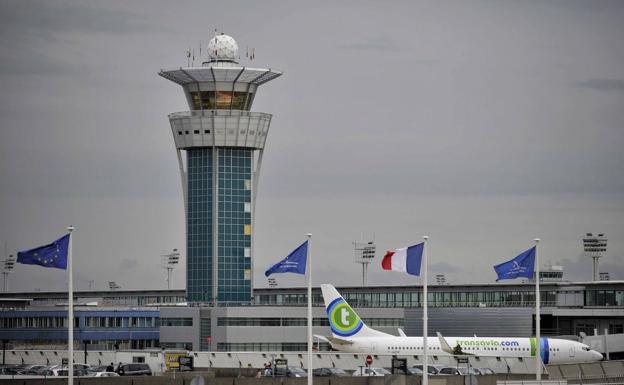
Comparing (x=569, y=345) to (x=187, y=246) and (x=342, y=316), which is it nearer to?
(x=342, y=316)

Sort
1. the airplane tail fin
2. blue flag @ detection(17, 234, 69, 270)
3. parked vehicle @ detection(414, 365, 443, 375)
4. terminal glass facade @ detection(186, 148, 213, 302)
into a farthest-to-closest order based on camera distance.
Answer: terminal glass facade @ detection(186, 148, 213, 302) < the airplane tail fin < parked vehicle @ detection(414, 365, 443, 375) < blue flag @ detection(17, 234, 69, 270)

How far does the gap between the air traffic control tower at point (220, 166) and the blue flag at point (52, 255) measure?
91.9 m

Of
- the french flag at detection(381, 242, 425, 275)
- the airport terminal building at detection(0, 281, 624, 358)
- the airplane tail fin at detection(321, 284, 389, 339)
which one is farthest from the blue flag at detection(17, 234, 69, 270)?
the airport terminal building at detection(0, 281, 624, 358)

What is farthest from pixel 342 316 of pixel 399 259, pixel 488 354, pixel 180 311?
pixel 399 259

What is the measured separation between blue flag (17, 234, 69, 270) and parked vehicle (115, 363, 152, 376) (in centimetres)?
3666

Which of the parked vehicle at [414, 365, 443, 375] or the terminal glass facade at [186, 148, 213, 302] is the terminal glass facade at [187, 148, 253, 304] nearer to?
the terminal glass facade at [186, 148, 213, 302]

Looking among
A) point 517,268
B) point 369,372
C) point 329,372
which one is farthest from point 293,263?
point 329,372

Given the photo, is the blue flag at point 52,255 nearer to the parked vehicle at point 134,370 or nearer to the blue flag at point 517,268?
the blue flag at point 517,268

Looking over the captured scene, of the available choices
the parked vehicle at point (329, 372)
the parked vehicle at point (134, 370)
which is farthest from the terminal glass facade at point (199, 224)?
the parked vehicle at point (329, 372)

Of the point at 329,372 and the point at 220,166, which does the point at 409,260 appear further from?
the point at 220,166

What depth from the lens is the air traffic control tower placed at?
173 m

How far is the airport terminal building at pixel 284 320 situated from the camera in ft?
561

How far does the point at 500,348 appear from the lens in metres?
142

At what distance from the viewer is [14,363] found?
484ft
